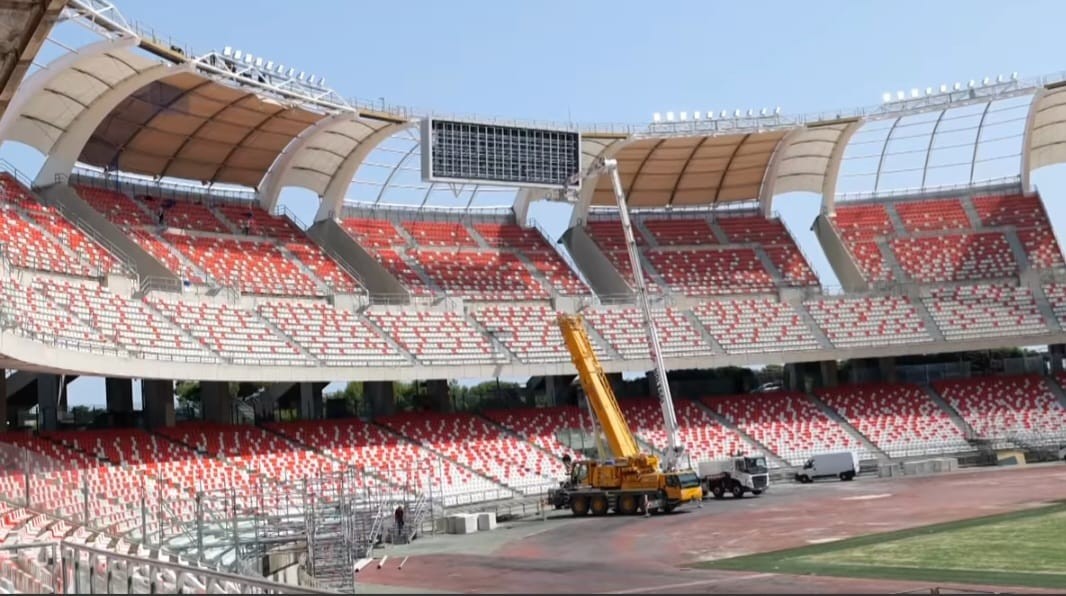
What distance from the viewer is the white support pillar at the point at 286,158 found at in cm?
5206

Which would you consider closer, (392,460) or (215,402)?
(392,460)

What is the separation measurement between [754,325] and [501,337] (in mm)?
14153

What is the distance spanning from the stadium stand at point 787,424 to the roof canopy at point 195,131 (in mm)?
26474

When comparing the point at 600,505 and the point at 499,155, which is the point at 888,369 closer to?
the point at 499,155

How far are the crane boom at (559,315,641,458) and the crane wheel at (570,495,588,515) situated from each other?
2039mm

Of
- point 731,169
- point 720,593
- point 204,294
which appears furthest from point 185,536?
point 731,169

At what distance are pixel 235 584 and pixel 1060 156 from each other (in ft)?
208

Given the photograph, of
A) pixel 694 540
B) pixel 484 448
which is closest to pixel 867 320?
pixel 484 448

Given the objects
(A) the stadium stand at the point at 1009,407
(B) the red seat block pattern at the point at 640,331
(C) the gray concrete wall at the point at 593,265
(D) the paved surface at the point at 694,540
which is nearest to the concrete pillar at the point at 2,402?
(D) the paved surface at the point at 694,540

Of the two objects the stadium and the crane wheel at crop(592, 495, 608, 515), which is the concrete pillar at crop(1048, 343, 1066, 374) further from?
the crane wheel at crop(592, 495, 608, 515)

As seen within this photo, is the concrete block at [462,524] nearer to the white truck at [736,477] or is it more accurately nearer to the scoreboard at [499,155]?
the white truck at [736,477]

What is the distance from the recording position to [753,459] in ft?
157

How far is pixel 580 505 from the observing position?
4384 cm

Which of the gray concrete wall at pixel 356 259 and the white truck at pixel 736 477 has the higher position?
the gray concrete wall at pixel 356 259
